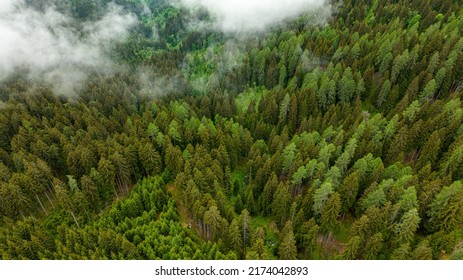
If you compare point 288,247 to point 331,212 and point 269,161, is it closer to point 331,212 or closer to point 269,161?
point 331,212

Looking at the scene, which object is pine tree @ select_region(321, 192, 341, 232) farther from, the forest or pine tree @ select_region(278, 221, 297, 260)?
pine tree @ select_region(278, 221, 297, 260)

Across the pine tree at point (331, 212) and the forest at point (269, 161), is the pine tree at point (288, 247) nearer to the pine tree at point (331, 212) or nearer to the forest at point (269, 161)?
the forest at point (269, 161)

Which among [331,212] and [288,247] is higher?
[331,212]

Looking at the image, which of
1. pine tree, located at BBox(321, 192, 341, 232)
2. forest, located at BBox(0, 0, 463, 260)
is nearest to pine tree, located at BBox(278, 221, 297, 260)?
forest, located at BBox(0, 0, 463, 260)

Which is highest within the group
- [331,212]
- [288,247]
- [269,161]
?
[269,161]

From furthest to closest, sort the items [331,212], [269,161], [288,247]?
[269,161] → [331,212] → [288,247]

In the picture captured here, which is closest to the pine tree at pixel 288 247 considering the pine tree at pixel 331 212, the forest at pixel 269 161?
the forest at pixel 269 161

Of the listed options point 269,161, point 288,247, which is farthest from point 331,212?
point 269,161

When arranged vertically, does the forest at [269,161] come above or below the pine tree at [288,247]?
above
